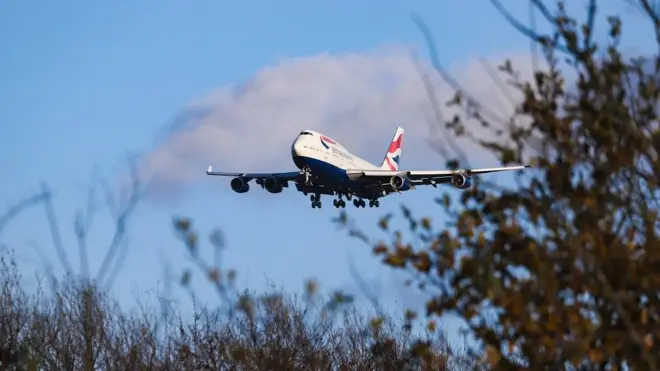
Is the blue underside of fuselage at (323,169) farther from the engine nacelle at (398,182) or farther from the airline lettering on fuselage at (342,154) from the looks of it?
the engine nacelle at (398,182)

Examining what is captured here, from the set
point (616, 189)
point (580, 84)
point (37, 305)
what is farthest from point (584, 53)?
point (37, 305)

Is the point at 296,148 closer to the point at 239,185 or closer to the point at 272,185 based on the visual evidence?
the point at 272,185

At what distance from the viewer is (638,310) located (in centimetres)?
606

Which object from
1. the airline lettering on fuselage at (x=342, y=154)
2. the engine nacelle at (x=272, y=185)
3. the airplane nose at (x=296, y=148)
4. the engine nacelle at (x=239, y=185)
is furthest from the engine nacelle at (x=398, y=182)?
the engine nacelle at (x=239, y=185)

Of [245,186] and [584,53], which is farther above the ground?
[245,186]

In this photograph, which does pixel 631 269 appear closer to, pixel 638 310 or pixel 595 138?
pixel 638 310

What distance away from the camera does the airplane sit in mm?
55500

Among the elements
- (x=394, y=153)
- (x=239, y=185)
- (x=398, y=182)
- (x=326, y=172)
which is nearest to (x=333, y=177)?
(x=326, y=172)

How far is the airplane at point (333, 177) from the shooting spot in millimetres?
55500

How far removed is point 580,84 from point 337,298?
1935 mm

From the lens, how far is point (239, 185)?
59844mm

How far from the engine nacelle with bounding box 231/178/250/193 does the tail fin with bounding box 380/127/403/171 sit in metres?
16.9

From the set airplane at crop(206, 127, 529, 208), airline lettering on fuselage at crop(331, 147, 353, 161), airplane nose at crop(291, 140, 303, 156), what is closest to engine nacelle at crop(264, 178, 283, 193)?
airplane at crop(206, 127, 529, 208)

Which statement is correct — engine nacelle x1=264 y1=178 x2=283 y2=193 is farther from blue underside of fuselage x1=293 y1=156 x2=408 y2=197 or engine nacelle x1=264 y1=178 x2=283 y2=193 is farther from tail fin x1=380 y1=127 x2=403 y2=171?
tail fin x1=380 y1=127 x2=403 y2=171
